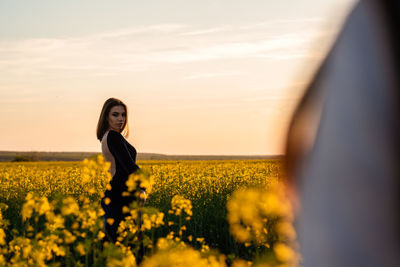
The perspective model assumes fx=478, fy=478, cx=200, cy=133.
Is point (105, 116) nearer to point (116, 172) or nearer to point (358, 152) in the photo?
point (116, 172)

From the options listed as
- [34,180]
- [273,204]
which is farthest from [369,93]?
[34,180]

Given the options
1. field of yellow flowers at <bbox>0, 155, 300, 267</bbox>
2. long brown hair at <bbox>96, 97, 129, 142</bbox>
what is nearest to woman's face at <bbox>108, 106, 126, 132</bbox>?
long brown hair at <bbox>96, 97, 129, 142</bbox>

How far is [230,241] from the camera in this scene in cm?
622

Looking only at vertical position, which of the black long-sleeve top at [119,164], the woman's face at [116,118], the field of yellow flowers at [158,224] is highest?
the woman's face at [116,118]

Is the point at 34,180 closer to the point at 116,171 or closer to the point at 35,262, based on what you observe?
the point at 116,171

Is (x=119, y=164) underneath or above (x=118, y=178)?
above

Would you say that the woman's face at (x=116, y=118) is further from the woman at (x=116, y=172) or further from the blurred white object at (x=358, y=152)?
the blurred white object at (x=358, y=152)

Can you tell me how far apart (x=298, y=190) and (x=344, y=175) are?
0.26 ft

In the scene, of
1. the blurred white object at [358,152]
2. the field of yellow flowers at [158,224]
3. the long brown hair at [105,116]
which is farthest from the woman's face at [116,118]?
the blurred white object at [358,152]

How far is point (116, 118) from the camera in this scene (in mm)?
5547

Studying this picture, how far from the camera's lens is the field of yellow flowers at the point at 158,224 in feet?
8.71

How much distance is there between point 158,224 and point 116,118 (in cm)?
139

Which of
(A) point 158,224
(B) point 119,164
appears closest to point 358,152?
(A) point 158,224

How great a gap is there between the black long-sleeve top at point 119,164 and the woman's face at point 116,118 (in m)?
0.32
